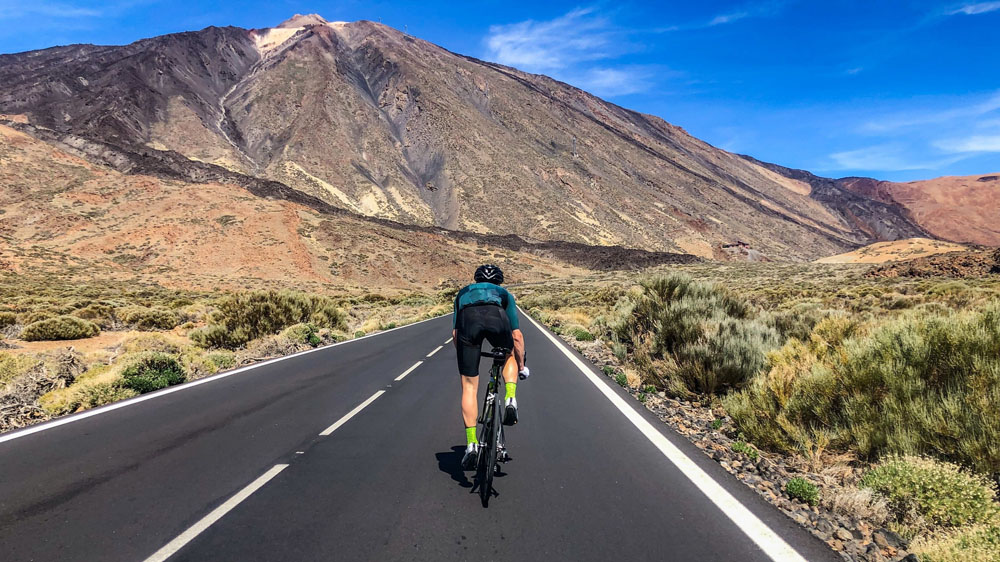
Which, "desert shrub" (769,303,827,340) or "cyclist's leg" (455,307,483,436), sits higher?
"cyclist's leg" (455,307,483,436)

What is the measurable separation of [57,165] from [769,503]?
99.1m

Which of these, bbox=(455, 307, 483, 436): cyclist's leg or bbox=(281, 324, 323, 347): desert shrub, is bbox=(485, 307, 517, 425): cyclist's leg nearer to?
bbox=(455, 307, 483, 436): cyclist's leg

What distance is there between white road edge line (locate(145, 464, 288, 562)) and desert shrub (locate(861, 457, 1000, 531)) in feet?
16.4

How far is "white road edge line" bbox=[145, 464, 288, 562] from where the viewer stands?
3297 mm

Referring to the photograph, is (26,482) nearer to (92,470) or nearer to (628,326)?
(92,470)

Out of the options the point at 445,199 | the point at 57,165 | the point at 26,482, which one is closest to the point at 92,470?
the point at 26,482

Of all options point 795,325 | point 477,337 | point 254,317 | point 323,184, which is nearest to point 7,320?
point 254,317

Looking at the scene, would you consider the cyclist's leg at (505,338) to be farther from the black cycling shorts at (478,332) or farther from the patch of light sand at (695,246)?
the patch of light sand at (695,246)

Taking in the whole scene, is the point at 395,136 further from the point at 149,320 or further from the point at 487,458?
the point at 487,458

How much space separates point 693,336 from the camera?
356 inches

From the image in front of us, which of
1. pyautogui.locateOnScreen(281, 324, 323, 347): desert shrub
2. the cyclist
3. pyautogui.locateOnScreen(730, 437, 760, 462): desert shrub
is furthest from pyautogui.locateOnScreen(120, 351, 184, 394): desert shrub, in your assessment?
pyautogui.locateOnScreen(730, 437, 760, 462): desert shrub

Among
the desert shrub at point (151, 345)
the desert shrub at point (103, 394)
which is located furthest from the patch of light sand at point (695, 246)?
the desert shrub at point (103, 394)

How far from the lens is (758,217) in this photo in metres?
143

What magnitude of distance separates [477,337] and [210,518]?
98.1 inches
